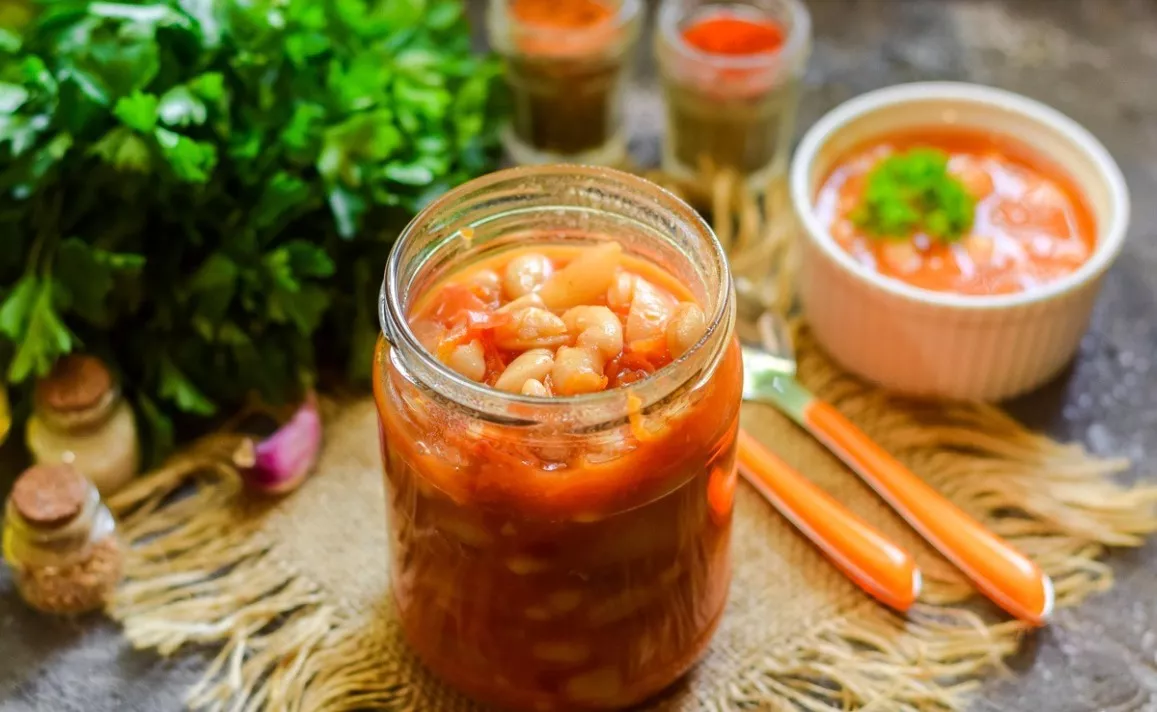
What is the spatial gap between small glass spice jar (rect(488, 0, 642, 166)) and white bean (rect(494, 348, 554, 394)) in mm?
754

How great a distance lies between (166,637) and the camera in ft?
4.08

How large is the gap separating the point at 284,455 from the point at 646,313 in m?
0.49

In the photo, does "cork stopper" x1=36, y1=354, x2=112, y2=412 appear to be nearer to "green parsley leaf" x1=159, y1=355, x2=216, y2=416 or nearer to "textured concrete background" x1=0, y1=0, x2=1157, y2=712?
"green parsley leaf" x1=159, y1=355, x2=216, y2=416

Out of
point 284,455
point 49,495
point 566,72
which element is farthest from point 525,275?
point 566,72

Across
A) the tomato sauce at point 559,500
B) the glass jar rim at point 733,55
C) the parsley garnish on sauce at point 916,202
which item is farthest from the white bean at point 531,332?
the glass jar rim at point 733,55

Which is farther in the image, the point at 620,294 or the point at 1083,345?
the point at 1083,345

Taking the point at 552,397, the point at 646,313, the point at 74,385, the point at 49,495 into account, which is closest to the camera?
the point at 552,397

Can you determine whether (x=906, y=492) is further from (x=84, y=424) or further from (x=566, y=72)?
(x=84, y=424)

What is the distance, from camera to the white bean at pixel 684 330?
997mm

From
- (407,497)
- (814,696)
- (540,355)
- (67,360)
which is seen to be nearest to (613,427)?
(540,355)

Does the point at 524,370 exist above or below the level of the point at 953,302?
above

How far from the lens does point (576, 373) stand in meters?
0.97

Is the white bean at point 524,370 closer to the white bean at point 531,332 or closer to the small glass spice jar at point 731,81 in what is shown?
the white bean at point 531,332

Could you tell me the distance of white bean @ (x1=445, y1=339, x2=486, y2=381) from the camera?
100 cm
